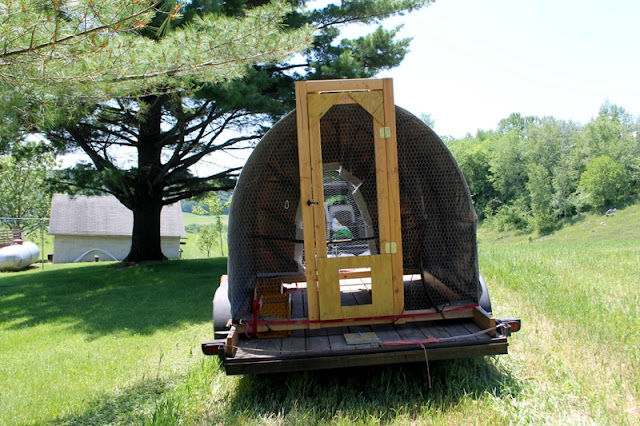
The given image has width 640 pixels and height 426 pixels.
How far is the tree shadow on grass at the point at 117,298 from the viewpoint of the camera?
8.62m

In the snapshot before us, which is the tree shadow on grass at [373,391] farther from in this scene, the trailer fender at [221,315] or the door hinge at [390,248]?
the door hinge at [390,248]

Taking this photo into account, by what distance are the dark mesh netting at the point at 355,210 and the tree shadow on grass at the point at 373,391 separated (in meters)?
0.65

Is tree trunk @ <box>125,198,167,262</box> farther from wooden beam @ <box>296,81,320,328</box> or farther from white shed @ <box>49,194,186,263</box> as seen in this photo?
white shed @ <box>49,194,186,263</box>

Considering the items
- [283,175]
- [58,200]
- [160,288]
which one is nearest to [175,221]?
[58,200]

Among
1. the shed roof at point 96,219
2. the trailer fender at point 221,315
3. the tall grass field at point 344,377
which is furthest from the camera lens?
the shed roof at point 96,219

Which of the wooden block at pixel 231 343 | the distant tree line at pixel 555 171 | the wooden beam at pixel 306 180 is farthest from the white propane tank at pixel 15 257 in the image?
the distant tree line at pixel 555 171

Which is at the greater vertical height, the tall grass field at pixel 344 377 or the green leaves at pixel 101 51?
the green leaves at pixel 101 51

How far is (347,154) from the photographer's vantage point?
5906mm

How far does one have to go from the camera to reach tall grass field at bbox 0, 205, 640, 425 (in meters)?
3.68

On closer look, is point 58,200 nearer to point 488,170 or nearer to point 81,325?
point 81,325

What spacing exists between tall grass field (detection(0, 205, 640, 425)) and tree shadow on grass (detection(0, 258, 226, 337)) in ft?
0.30

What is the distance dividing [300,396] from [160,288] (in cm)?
873

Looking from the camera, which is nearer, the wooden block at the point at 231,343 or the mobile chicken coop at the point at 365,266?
the wooden block at the point at 231,343

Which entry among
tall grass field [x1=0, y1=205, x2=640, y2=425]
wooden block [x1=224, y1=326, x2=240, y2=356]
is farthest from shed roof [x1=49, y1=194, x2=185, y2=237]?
wooden block [x1=224, y1=326, x2=240, y2=356]
